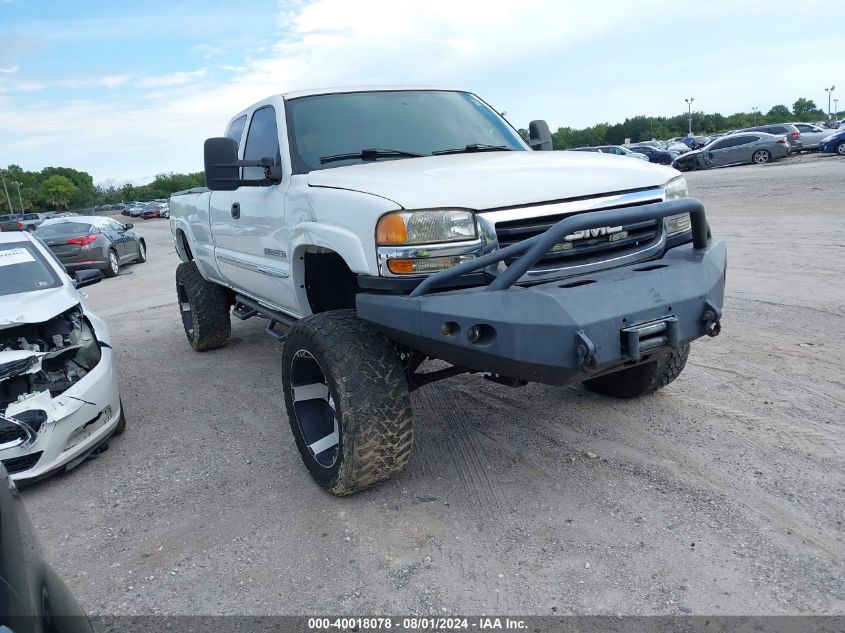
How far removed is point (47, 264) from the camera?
5.55m

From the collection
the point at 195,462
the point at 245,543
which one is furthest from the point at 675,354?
the point at 195,462

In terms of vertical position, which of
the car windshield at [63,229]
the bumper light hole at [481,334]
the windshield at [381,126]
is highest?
the windshield at [381,126]

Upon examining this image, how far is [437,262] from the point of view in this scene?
3100mm

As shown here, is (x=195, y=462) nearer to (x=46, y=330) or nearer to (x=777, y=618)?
(x=46, y=330)

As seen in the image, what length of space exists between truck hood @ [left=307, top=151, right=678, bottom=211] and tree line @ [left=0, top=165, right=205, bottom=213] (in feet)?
365

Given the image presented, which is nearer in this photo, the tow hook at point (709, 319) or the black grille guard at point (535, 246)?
the black grille guard at point (535, 246)

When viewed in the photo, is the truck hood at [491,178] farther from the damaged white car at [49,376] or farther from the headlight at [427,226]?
the damaged white car at [49,376]

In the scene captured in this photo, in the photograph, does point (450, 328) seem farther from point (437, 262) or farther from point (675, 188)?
point (675, 188)

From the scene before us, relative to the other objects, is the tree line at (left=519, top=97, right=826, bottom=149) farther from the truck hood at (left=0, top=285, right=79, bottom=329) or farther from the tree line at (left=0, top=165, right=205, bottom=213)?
the truck hood at (left=0, top=285, right=79, bottom=329)

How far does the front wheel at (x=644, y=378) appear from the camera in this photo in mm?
4398

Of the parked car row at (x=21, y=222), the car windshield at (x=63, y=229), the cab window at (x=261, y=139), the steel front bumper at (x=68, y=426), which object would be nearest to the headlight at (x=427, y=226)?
the cab window at (x=261, y=139)

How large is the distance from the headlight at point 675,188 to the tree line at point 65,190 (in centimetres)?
11166

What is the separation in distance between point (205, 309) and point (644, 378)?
4335 mm

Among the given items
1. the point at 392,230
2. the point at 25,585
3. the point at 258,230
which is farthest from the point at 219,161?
the point at 25,585
